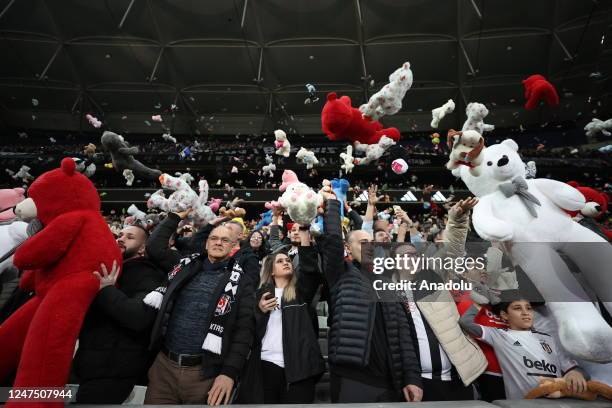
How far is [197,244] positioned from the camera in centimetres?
302

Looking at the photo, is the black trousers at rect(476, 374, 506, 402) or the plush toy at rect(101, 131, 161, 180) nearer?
the black trousers at rect(476, 374, 506, 402)

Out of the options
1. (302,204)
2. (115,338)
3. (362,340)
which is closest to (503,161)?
(302,204)

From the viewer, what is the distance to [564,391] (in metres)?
2.04

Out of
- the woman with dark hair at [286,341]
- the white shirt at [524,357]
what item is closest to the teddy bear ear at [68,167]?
the woman with dark hair at [286,341]

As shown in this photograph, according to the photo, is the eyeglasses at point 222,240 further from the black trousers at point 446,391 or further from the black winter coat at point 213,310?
the black trousers at point 446,391

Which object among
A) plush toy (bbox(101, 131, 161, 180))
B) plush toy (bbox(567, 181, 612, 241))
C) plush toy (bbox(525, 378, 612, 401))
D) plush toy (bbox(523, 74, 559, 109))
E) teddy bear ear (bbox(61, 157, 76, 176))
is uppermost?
plush toy (bbox(523, 74, 559, 109))

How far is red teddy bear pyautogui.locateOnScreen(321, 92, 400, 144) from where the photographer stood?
11.3 feet

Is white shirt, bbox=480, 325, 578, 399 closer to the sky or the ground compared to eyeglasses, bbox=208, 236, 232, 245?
closer to the ground

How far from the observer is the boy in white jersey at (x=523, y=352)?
86.9 inches

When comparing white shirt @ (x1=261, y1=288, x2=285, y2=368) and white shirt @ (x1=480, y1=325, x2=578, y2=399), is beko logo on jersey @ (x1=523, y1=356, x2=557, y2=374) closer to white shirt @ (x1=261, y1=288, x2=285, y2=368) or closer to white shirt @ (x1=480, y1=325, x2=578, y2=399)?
white shirt @ (x1=480, y1=325, x2=578, y2=399)

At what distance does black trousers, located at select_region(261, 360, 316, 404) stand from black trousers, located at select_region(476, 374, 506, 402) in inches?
45.9

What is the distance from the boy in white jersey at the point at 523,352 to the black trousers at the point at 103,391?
221 centimetres

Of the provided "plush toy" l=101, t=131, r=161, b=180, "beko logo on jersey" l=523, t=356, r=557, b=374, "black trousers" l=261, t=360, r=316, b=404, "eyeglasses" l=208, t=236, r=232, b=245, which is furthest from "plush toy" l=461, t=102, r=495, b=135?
"plush toy" l=101, t=131, r=161, b=180

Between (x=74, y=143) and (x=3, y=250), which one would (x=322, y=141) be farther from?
(x=3, y=250)
